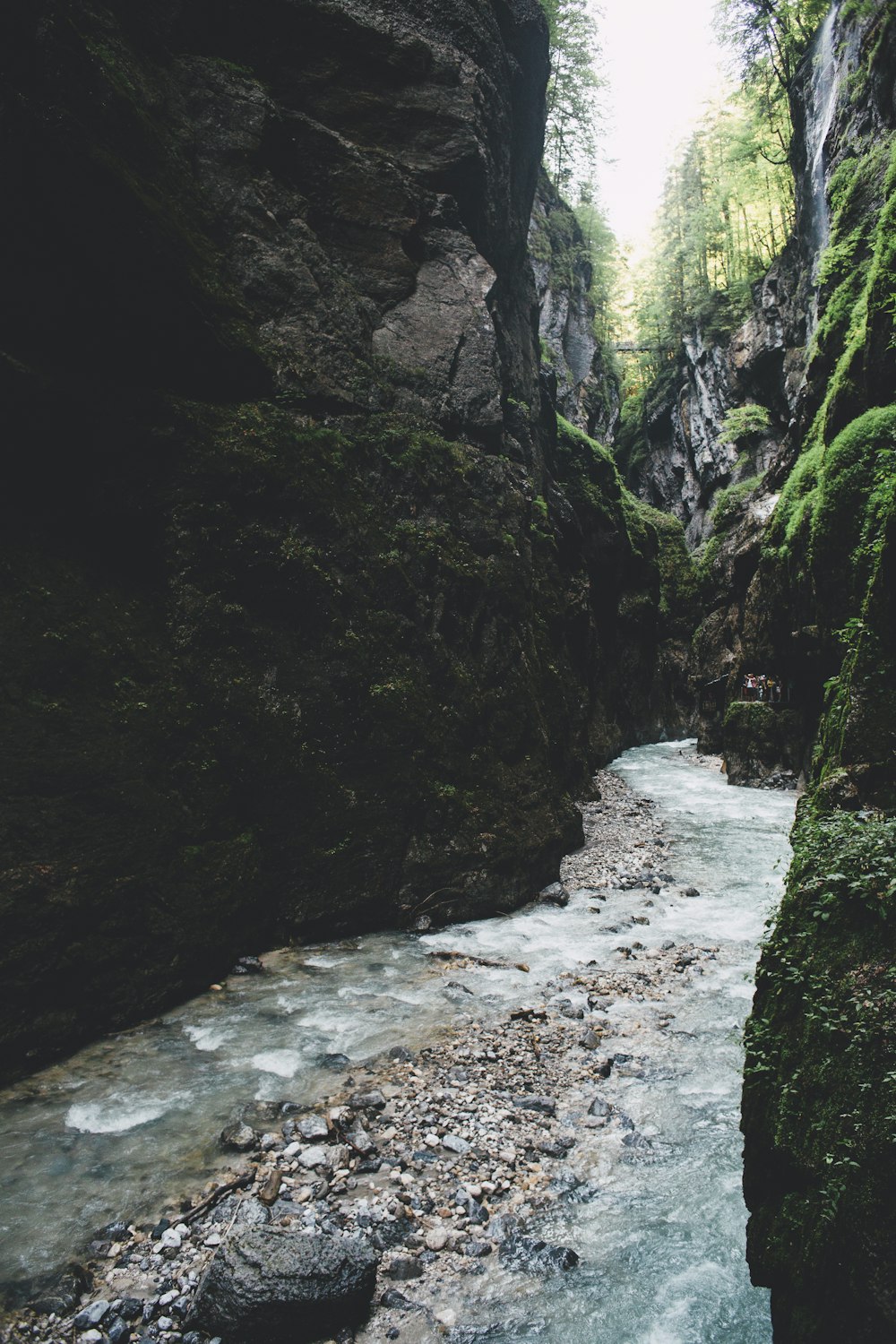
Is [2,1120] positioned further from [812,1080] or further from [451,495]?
[451,495]

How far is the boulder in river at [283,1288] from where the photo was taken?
126 inches

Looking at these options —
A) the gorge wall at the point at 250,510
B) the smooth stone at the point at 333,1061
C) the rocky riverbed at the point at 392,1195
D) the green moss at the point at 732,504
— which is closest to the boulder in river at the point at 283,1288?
the rocky riverbed at the point at 392,1195

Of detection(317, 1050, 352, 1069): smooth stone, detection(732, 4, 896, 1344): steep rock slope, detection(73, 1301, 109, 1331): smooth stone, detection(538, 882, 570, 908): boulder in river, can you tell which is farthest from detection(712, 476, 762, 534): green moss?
detection(73, 1301, 109, 1331): smooth stone

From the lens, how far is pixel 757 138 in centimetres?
3219

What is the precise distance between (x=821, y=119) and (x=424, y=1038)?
28.2 metres

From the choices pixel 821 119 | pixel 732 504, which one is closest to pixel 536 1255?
pixel 821 119

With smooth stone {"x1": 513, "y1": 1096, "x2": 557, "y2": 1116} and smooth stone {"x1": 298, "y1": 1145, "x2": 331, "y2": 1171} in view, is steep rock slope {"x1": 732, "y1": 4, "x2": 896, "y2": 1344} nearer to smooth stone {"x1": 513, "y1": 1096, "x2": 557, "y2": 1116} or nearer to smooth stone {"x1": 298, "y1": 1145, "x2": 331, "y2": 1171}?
smooth stone {"x1": 513, "y1": 1096, "x2": 557, "y2": 1116}

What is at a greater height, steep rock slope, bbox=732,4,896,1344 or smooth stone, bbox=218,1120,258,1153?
steep rock slope, bbox=732,4,896,1344

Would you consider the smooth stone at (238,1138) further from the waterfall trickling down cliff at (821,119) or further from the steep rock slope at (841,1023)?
the waterfall trickling down cliff at (821,119)

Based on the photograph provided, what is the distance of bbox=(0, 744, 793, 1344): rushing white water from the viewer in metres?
3.59

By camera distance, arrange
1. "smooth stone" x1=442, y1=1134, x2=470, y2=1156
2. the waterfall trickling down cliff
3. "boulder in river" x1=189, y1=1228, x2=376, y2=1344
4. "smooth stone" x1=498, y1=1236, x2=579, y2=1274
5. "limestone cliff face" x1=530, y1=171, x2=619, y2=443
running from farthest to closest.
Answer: "limestone cliff face" x1=530, y1=171, x2=619, y2=443, the waterfall trickling down cliff, "smooth stone" x1=442, y1=1134, x2=470, y2=1156, "smooth stone" x1=498, y1=1236, x2=579, y2=1274, "boulder in river" x1=189, y1=1228, x2=376, y2=1344

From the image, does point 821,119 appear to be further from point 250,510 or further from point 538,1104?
point 538,1104

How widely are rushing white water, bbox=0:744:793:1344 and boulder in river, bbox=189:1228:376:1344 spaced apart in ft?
2.06

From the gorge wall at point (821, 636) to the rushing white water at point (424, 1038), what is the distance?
991 millimetres
